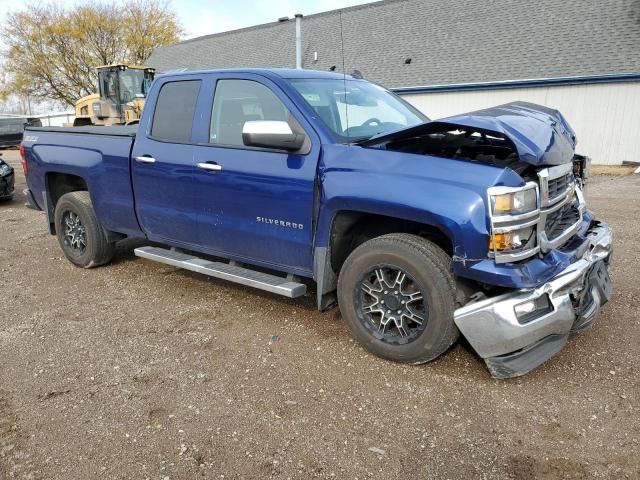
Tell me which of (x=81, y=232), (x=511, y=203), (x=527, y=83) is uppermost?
(x=527, y=83)

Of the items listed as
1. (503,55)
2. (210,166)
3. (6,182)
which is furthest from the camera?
(503,55)

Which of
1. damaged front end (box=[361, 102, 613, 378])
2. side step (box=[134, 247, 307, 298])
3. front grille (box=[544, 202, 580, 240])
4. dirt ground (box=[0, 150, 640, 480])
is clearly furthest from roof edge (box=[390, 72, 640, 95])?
side step (box=[134, 247, 307, 298])

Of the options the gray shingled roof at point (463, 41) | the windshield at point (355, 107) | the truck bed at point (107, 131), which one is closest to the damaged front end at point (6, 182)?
the truck bed at point (107, 131)

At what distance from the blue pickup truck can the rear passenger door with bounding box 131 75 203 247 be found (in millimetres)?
15

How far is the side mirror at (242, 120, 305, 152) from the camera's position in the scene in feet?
11.7

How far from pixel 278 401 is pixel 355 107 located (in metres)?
2.38

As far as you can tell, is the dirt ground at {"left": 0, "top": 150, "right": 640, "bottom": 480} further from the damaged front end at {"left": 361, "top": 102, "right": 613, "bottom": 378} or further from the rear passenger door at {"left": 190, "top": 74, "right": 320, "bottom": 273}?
the rear passenger door at {"left": 190, "top": 74, "right": 320, "bottom": 273}

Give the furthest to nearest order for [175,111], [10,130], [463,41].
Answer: [10,130]
[463,41]
[175,111]

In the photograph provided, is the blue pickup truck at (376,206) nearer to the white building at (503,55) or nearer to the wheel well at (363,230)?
the wheel well at (363,230)

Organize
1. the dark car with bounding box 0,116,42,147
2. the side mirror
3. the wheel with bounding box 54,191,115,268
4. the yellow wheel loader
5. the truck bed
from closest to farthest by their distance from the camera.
Answer: 1. the side mirror
2. the truck bed
3. the wheel with bounding box 54,191,115,268
4. the yellow wheel loader
5. the dark car with bounding box 0,116,42,147

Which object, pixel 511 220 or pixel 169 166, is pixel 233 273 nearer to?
pixel 169 166

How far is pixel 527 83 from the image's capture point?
717 inches

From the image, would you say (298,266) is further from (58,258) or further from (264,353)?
(58,258)


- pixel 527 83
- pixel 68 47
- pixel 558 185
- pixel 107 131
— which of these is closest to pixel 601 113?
pixel 527 83
